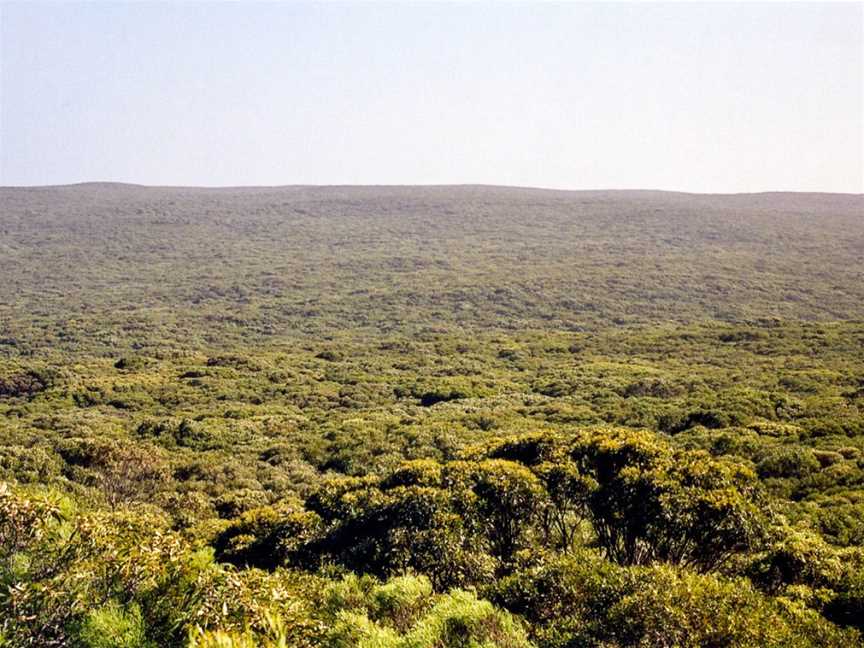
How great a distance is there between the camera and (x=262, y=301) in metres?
97.6

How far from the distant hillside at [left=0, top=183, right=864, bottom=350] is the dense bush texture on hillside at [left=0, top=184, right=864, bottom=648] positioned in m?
0.99

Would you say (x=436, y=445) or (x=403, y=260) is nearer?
(x=436, y=445)

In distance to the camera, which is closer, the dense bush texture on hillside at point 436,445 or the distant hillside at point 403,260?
the dense bush texture on hillside at point 436,445

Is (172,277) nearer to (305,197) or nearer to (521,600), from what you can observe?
(305,197)

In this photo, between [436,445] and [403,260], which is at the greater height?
[436,445]

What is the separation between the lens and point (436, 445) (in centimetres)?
3116

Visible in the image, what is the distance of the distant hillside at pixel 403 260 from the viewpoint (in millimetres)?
85688

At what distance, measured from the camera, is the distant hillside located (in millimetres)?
85688

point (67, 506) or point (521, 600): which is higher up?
point (67, 506)

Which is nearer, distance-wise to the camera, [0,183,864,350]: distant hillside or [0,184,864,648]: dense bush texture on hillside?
[0,184,864,648]: dense bush texture on hillside

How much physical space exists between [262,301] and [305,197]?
87.5 metres

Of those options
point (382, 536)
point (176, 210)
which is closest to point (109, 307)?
point (176, 210)

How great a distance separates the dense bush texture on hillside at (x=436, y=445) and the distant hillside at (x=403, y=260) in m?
0.99

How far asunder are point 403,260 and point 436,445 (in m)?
93.1
